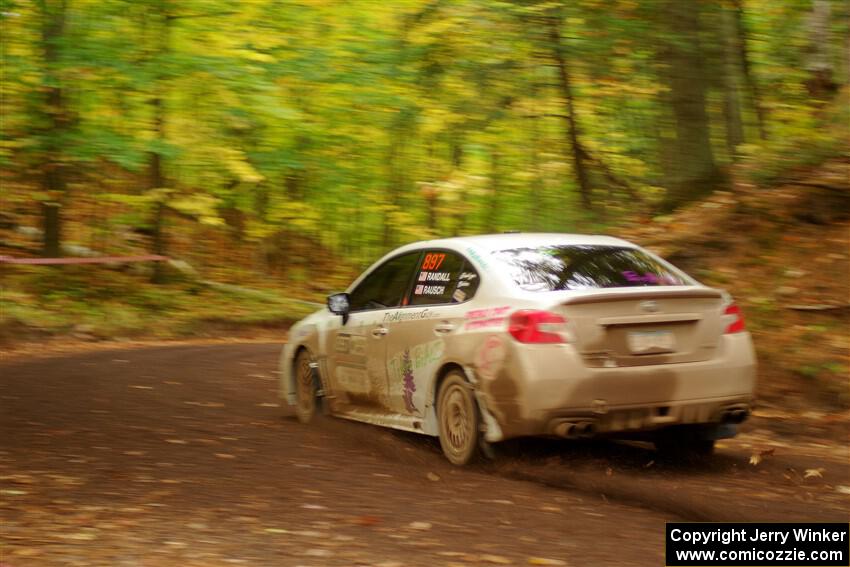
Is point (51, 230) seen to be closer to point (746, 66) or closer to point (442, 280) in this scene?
point (746, 66)

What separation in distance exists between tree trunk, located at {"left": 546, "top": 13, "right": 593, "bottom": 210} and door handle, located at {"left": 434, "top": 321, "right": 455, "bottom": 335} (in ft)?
30.2

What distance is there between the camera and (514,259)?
7.80 meters

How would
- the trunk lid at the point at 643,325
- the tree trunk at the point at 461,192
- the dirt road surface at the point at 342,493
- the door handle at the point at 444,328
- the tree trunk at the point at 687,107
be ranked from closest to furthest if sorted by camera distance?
the dirt road surface at the point at 342,493
the trunk lid at the point at 643,325
the door handle at the point at 444,328
the tree trunk at the point at 687,107
the tree trunk at the point at 461,192

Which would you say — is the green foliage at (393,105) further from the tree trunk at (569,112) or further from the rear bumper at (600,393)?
the rear bumper at (600,393)

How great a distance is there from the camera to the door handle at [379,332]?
8.76 m

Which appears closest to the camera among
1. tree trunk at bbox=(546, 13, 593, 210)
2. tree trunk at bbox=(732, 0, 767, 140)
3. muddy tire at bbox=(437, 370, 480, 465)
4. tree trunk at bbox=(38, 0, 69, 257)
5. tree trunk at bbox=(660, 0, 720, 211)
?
muddy tire at bbox=(437, 370, 480, 465)

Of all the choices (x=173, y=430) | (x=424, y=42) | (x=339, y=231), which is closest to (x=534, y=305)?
(x=173, y=430)

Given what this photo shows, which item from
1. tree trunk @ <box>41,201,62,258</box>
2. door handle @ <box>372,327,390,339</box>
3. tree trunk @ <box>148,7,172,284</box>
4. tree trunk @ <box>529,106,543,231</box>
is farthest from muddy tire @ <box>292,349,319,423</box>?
tree trunk @ <box>41,201,62,258</box>

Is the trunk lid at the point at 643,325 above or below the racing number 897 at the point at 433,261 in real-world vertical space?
below

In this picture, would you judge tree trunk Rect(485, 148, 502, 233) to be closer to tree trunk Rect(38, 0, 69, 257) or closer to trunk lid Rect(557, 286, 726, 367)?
tree trunk Rect(38, 0, 69, 257)

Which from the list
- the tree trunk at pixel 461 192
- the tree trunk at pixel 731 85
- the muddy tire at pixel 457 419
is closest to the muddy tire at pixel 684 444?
the muddy tire at pixel 457 419

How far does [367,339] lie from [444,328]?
130 centimetres

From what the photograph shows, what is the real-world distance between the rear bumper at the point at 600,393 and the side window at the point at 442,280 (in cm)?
89

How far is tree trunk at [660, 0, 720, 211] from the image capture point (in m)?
13.8
